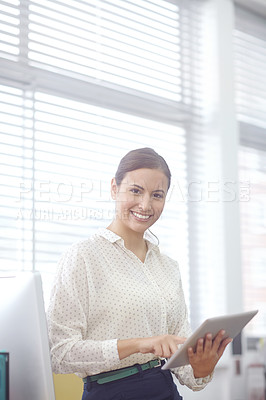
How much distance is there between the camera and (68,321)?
1524mm

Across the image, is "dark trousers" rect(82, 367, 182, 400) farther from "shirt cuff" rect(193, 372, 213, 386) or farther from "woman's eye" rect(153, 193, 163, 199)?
"woman's eye" rect(153, 193, 163, 199)

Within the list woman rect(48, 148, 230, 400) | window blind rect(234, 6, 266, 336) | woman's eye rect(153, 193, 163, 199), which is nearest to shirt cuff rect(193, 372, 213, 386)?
woman rect(48, 148, 230, 400)

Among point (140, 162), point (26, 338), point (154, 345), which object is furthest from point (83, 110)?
point (26, 338)

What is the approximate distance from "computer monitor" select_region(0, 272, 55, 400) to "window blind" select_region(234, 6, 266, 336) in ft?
7.95

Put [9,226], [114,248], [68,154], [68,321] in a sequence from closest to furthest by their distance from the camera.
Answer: [68,321] < [114,248] < [9,226] < [68,154]

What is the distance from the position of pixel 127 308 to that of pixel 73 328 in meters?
0.20

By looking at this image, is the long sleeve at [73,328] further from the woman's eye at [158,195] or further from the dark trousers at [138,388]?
the woman's eye at [158,195]

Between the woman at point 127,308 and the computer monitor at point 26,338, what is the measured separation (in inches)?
10.6

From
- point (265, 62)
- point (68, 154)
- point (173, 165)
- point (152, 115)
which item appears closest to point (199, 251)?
point (173, 165)

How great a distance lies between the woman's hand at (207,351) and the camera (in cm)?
144

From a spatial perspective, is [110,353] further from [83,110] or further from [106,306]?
[83,110]

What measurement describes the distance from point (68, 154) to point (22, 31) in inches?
23.4

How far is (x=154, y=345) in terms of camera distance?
1431 millimetres

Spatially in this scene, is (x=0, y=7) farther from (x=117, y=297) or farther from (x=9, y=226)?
(x=117, y=297)
